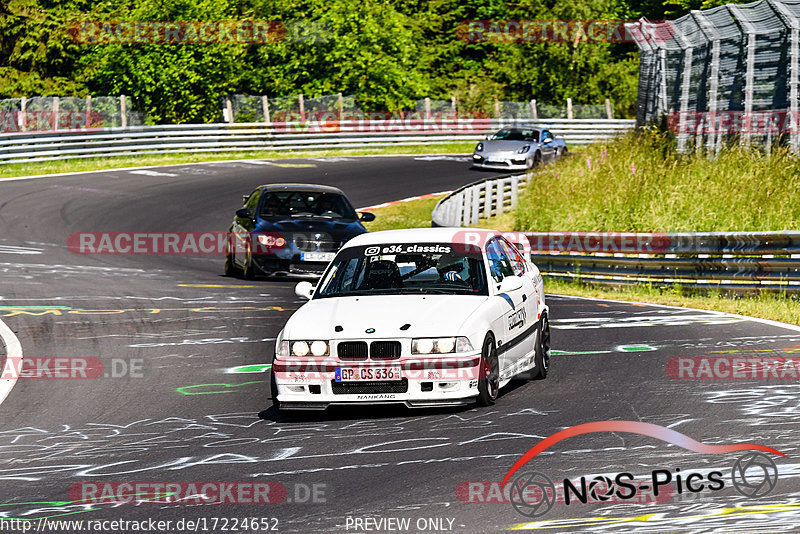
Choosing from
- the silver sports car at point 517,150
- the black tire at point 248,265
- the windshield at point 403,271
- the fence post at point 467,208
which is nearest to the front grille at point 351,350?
the windshield at point 403,271

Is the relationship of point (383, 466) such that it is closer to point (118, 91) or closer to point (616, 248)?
point (616, 248)

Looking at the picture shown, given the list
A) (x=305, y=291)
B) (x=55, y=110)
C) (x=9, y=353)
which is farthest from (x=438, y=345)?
(x=55, y=110)

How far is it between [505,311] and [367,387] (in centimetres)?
150

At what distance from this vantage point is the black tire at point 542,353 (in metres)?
10.6

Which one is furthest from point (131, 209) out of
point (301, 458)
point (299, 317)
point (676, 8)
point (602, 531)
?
point (676, 8)

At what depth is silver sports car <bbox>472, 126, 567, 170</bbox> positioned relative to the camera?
36.9 meters

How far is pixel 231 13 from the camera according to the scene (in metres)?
54.8

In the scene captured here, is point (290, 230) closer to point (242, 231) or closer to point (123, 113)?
point (242, 231)

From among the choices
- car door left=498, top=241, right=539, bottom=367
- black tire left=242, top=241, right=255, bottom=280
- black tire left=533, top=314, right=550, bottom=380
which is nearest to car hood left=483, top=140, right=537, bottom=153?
black tire left=242, top=241, right=255, bottom=280

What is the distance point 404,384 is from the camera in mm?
8961

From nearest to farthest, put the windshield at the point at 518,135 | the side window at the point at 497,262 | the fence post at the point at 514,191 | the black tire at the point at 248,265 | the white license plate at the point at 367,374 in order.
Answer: the white license plate at the point at 367,374, the side window at the point at 497,262, the black tire at the point at 248,265, the fence post at the point at 514,191, the windshield at the point at 518,135

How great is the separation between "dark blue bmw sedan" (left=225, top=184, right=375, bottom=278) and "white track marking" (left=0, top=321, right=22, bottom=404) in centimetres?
505

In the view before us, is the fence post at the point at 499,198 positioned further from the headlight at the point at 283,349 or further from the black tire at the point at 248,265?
the headlight at the point at 283,349

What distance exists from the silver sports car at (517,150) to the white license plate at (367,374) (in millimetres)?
27934
